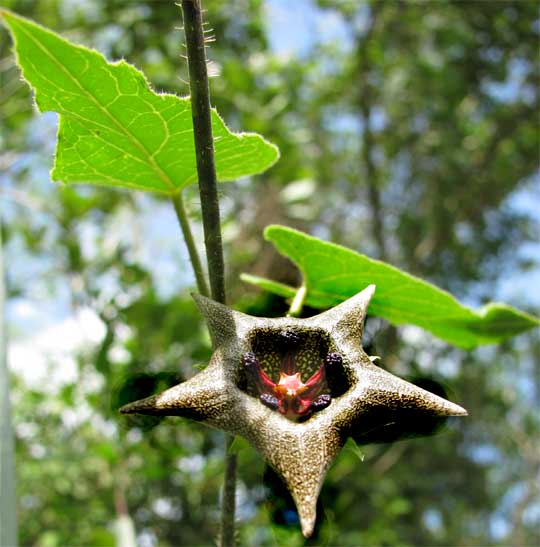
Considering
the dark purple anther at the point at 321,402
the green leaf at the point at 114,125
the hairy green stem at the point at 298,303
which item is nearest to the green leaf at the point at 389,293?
the hairy green stem at the point at 298,303

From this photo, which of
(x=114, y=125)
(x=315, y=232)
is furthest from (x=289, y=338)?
(x=315, y=232)

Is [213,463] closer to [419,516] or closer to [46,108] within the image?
[46,108]

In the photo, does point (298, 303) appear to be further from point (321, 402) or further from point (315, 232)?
point (315, 232)

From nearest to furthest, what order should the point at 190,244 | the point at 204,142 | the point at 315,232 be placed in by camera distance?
the point at 204,142 < the point at 190,244 < the point at 315,232

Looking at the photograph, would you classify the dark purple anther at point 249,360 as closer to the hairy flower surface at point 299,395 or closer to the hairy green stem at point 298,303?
the hairy flower surface at point 299,395

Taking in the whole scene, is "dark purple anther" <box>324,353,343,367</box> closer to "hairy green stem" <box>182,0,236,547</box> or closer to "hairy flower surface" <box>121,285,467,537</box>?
"hairy flower surface" <box>121,285,467,537</box>
